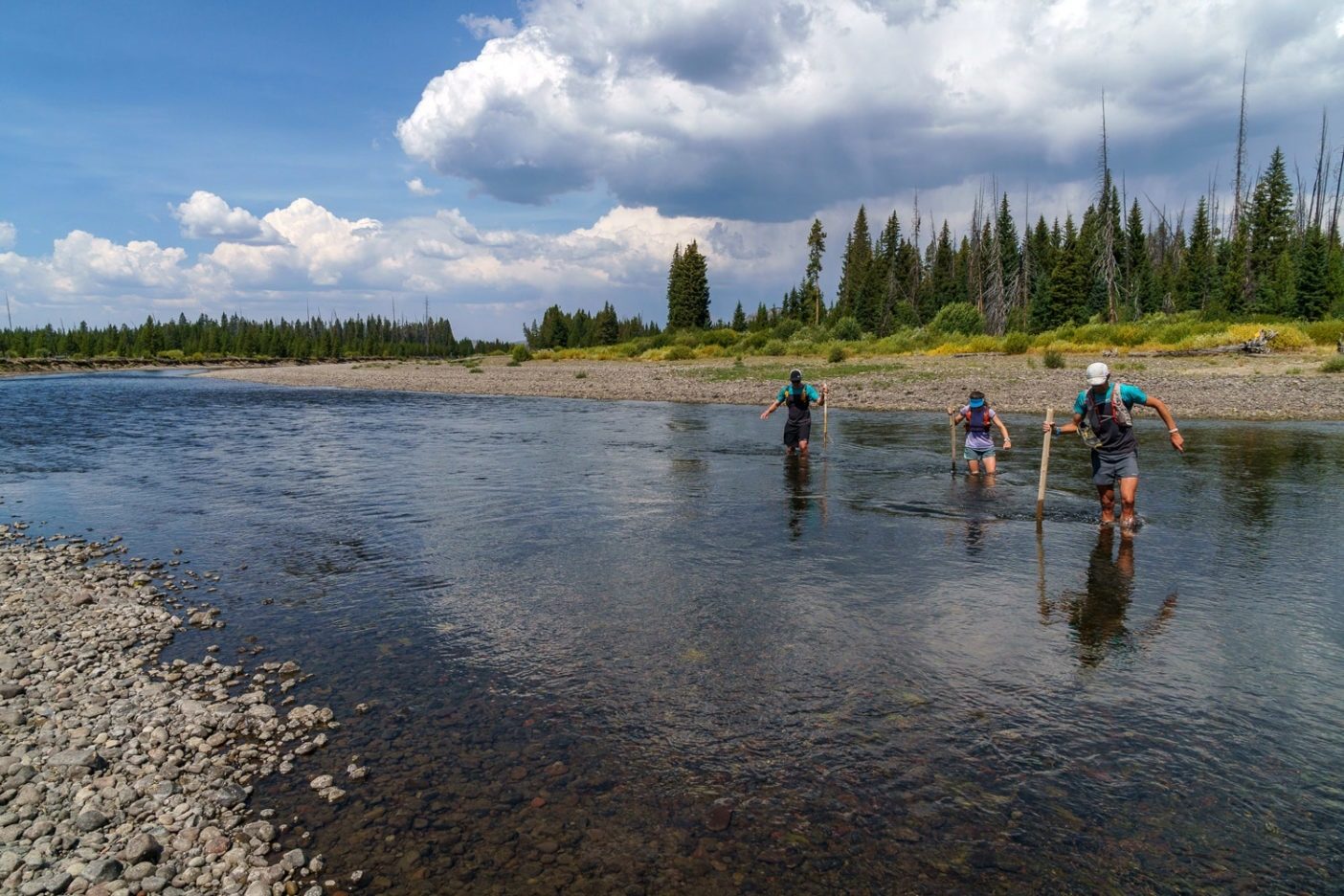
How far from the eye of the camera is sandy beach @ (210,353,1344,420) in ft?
104

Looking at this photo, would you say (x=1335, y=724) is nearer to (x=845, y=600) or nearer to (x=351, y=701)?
(x=845, y=600)

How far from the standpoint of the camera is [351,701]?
7141mm

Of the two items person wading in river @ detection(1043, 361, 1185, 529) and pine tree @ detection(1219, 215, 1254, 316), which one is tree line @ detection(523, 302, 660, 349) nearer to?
pine tree @ detection(1219, 215, 1254, 316)

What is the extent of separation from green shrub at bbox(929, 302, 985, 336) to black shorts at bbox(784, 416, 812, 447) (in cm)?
5765

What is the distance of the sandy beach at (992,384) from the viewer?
3158 cm

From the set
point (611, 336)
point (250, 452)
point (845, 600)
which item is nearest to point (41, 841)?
point (845, 600)

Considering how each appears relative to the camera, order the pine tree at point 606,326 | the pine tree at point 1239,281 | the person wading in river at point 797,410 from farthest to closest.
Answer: the pine tree at point 606,326
the pine tree at point 1239,281
the person wading in river at point 797,410

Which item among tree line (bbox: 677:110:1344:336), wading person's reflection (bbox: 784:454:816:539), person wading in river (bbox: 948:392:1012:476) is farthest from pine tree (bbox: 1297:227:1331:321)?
wading person's reflection (bbox: 784:454:816:539)

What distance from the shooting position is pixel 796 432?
21047 millimetres

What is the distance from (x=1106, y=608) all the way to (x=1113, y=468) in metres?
4.74

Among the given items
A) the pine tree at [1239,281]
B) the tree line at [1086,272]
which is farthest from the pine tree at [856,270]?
the pine tree at [1239,281]

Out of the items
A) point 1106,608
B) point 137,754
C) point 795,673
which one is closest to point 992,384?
point 1106,608

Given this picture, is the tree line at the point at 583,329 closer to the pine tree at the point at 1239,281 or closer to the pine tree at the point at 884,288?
the pine tree at the point at 884,288

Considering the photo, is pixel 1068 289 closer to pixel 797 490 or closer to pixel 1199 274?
pixel 1199 274
